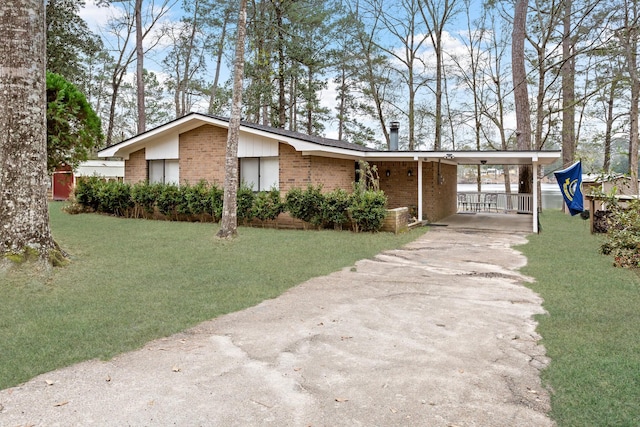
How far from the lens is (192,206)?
12867 mm

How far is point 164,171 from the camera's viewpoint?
14.7m

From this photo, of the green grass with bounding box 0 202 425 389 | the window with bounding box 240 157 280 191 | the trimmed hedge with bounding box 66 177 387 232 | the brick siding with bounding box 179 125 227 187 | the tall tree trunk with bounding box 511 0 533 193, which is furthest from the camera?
the tall tree trunk with bounding box 511 0 533 193

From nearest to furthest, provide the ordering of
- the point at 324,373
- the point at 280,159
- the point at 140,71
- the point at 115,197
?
the point at 324,373, the point at 280,159, the point at 115,197, the point at 140,71

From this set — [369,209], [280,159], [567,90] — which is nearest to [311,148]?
[280,159]

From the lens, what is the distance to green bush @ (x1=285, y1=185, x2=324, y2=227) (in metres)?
11.7

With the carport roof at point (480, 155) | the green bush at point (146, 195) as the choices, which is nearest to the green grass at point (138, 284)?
the green bush at point (146, 195)

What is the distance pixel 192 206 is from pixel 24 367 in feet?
32.5

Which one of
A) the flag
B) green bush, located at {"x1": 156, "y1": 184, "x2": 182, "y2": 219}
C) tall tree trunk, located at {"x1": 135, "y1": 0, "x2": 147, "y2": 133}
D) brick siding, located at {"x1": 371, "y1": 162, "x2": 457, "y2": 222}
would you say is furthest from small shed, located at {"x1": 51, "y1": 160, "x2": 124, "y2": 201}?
the flag

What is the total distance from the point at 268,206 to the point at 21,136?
6.83 meters

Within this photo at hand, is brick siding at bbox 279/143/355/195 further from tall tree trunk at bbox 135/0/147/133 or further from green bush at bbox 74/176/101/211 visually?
tall tree trunk at bbox 135/0/147/133

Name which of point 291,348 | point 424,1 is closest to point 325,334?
point 291,348

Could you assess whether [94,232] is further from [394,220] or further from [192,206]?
[394,220]

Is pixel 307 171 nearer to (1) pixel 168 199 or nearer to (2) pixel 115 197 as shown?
(1) pixel 168 199

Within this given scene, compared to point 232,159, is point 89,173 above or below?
above
